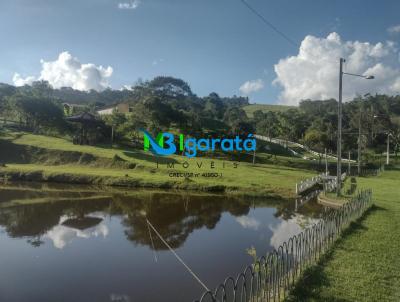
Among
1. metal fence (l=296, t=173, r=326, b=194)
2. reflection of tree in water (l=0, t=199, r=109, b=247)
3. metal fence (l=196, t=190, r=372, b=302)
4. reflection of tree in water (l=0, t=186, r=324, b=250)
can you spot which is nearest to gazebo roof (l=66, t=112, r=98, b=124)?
reflection of tree in water (l=0, t=186, r=324, b=250)

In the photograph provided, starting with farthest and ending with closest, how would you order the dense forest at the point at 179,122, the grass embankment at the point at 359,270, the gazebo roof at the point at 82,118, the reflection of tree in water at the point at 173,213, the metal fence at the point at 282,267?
the dense forest at the point at 179,122, the gazebo roof at the point at 82,118, the reflection of tree in water at the point at 173,213, the grass embankment at the point at 359,270, the metal fence at the point at 282,267

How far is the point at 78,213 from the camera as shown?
2430cm

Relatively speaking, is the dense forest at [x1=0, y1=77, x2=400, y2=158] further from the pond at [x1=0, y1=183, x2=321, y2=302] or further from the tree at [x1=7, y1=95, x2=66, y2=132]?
the pond at [x1=0, y1=183, x2=321, y2=302]

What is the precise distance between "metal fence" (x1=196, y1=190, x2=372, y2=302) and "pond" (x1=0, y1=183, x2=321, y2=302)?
1.25 meters

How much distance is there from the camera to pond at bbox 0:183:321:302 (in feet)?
38.9

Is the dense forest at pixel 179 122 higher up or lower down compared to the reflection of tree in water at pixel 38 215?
higher up

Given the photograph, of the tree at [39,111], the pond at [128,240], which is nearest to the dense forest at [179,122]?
the tree at [39,111]

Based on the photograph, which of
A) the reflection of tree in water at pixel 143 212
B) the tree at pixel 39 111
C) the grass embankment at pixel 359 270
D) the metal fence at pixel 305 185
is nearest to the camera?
the grass embankment at pixel 359 270

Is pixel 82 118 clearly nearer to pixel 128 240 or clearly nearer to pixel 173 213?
pixel 173 213

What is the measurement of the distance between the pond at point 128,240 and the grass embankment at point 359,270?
11.5 feet

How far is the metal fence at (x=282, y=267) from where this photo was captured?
8836mm

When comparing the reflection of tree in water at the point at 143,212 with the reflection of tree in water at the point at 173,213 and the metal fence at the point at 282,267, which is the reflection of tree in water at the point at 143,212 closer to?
the reflection of tree in water at the point at 173,213

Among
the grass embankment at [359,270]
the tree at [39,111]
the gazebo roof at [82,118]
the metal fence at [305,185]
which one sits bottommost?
the grass embankment at [359,270]

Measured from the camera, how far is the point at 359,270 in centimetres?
1075
